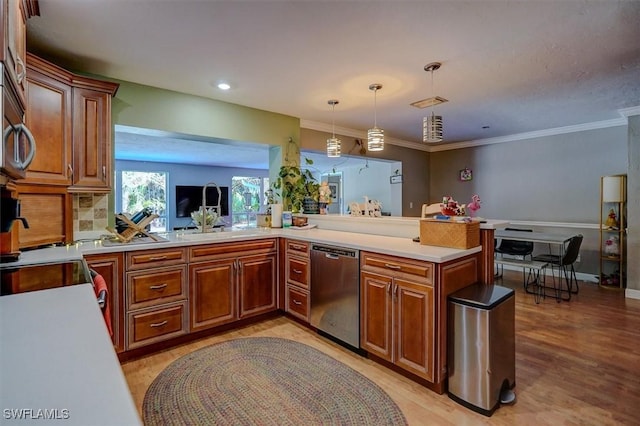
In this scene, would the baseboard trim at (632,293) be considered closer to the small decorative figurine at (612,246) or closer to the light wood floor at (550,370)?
the light wood floor at (550,370)

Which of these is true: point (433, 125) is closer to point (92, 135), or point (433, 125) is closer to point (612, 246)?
point (92, 135)

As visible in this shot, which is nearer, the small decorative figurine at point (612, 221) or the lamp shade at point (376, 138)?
the lamp shade at point (376, 138)

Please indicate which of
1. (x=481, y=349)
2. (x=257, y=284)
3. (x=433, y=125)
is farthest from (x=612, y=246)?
(x=257, y=284)

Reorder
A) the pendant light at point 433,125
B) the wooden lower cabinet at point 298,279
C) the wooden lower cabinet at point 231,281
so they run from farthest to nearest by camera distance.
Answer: the wooden lower cabinet at point 298,279
the wooden lower cabinet at point 231,281
the pendant light at point 433,125

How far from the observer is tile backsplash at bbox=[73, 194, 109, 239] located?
9.23 ft

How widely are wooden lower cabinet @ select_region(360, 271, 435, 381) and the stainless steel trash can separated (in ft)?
0.48

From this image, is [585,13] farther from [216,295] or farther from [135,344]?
[135,344]

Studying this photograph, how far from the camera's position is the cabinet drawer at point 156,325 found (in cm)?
254

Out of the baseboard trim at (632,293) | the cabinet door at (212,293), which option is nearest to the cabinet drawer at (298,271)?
the cabinet door at (212,293)

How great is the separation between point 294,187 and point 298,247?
1307mm

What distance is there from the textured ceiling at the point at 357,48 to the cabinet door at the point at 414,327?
175cm

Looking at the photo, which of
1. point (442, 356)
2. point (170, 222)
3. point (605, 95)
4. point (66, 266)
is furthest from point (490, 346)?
point (170, 222)

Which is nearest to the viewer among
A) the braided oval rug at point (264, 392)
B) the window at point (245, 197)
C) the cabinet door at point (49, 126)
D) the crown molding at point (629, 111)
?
the braided oval rug at point (264, 392)

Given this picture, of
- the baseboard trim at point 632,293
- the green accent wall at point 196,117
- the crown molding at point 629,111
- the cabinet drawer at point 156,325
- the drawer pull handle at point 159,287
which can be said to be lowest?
the baseboard trim at point 632,293
